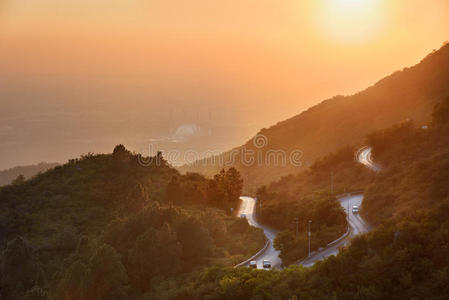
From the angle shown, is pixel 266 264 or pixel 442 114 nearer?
pixel 266 264

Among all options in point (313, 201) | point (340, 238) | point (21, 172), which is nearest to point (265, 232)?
point (313, 201)

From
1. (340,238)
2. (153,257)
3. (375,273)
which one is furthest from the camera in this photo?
(340,238)

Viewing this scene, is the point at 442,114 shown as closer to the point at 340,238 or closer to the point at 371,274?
the point at 340,238

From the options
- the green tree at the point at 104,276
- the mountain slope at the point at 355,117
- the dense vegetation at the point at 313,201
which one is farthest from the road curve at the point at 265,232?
the mountain slope at the point at 355,117

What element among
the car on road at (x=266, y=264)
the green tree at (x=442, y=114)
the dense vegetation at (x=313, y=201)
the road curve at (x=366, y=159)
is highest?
the green tree at (x=442, y=114)

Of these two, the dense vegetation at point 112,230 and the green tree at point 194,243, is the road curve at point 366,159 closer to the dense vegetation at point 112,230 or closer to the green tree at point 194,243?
the dense vegetation at point 112,230
